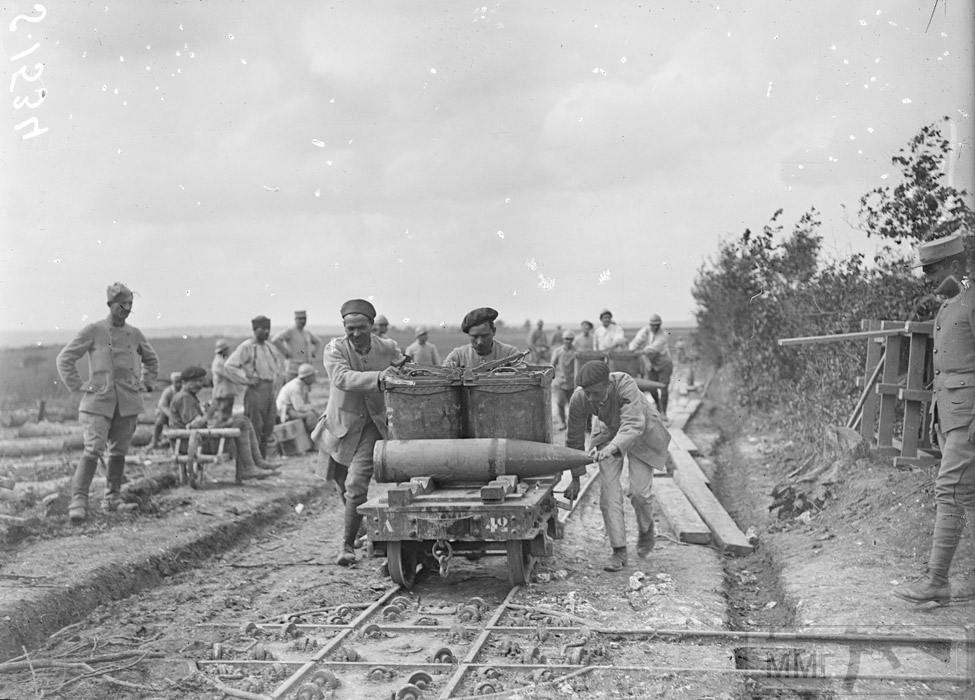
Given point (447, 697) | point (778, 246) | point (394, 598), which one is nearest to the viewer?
point (447, 697)

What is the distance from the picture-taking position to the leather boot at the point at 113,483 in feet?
32.2

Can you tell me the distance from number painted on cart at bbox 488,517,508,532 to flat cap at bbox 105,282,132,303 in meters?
4.99

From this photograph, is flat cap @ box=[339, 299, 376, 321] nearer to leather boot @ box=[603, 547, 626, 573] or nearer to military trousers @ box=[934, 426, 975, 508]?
leather boot @ box=[603, 547, 626, 573]

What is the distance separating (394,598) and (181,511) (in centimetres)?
Result: 407

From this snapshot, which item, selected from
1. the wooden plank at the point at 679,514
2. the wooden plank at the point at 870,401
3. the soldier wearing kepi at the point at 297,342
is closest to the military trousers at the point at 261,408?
the soldier wearing kepi at the point at 297,342

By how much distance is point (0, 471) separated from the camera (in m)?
12.4

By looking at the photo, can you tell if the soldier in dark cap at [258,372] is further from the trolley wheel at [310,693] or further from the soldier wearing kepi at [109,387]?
the trolley wheel at [310,693]

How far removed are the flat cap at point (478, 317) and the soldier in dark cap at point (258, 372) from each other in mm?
5779

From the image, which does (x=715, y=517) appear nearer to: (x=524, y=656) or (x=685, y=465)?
(x=685, y=465)

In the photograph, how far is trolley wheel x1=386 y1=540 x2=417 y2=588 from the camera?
7.30 m

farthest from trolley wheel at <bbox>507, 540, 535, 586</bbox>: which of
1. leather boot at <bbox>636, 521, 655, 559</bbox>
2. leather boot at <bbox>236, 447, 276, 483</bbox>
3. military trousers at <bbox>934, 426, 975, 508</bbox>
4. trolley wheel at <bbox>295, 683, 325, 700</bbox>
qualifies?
leather boot at <bbox>236, 447, 276, 483</bbox>

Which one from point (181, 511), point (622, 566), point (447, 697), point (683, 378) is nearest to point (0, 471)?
point (181, 511)

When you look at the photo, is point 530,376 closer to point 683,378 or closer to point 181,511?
point 181,511

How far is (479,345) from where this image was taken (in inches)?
322
